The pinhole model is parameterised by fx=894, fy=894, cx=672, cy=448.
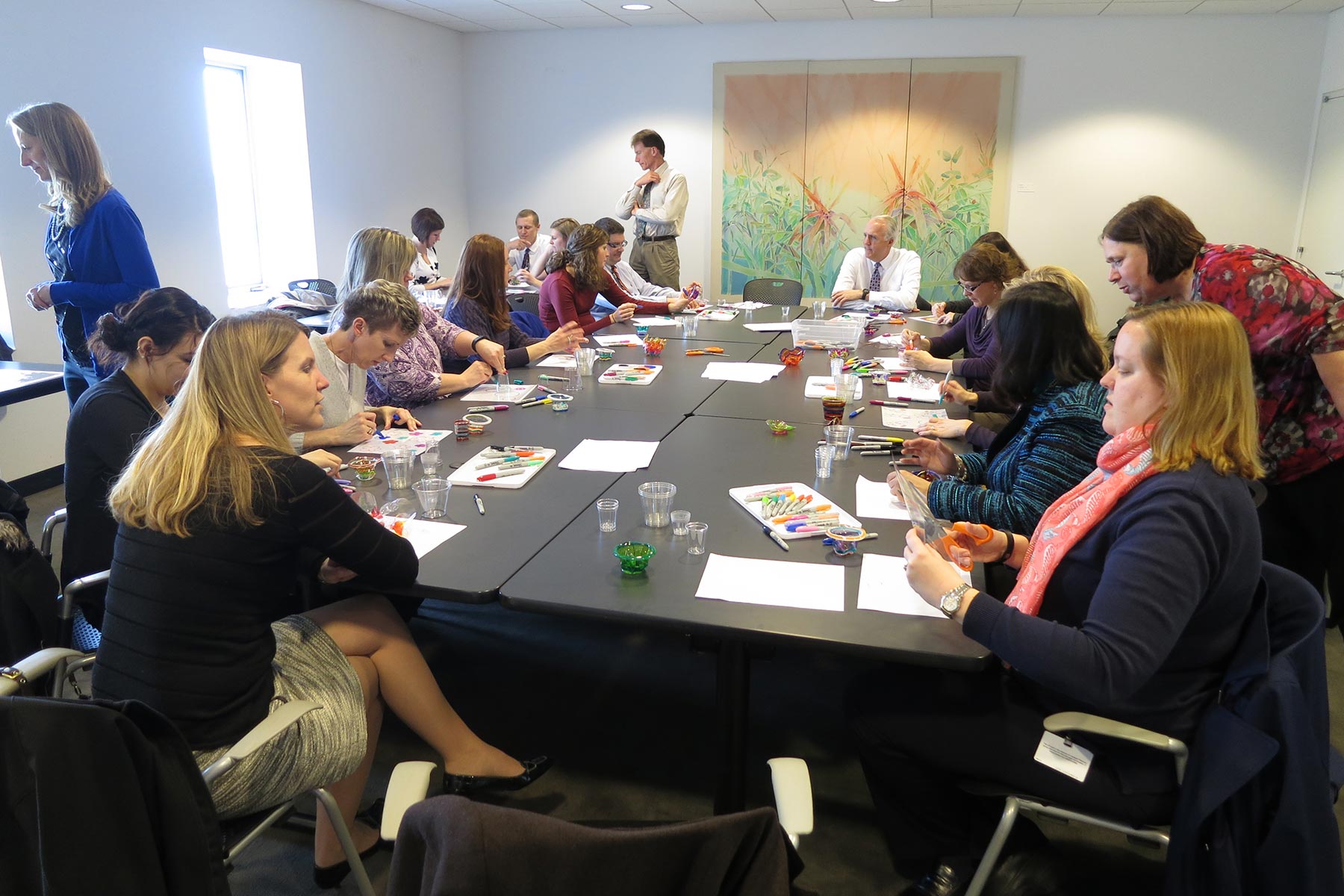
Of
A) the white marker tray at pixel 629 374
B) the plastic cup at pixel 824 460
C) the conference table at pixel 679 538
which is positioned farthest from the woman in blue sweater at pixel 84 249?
the plastic cup at pixel 824 460

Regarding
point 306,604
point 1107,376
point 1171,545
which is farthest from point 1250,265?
point 306,604

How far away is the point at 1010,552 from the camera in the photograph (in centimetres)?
201

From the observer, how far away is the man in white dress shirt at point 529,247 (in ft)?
25.2

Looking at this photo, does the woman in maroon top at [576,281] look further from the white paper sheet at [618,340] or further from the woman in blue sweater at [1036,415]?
the woman in blue sweater at [1036,415]

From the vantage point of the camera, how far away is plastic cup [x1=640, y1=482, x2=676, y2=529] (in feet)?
6.64

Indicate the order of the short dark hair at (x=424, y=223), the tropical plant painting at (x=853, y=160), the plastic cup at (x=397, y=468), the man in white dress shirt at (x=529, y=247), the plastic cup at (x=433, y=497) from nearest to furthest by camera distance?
the plastic cup at (x=433, y=497)
the plastic cup at (x=397, y=468)
the short dark hair at (x=424, y=223)
the tropical plant painting at (x=853, y=160)
the man in white dress shirt at (x=529, y=247)

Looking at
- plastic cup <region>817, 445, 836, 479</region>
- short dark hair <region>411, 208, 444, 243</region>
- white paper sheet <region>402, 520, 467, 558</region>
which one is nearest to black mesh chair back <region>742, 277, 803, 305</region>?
short dark hair <region>411, 208, 444, 243</region>

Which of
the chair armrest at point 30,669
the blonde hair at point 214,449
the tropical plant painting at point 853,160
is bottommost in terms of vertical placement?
the chair armrest at point 30,669

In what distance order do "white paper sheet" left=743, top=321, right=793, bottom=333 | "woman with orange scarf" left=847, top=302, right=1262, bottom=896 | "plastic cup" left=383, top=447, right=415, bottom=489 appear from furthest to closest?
1. "white paper sheet" left=743, top=321, right=793, bottom=333
2. "plastic cup" left=383, top=447, right=415, bottom=489
3. "woman with orange scarf" left=847, top=302, right=1262, bottom=896

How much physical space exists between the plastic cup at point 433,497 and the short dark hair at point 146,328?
664 mm

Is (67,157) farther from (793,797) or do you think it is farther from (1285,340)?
(1285,340)

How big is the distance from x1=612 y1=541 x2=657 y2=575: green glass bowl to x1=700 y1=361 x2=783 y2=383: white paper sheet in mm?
1848

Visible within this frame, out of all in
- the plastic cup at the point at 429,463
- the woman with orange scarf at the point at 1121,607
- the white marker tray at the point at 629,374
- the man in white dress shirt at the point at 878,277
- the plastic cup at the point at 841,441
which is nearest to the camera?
the woman with orange scarf at the point at 1121,607

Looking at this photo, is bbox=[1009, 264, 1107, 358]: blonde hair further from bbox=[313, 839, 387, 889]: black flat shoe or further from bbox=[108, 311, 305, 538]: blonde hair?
bbox=[313, 839, 387, 889]: black flat shoe
